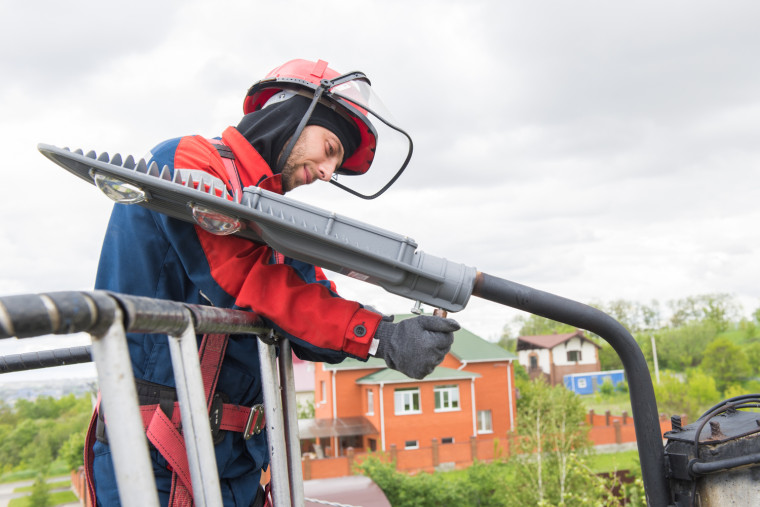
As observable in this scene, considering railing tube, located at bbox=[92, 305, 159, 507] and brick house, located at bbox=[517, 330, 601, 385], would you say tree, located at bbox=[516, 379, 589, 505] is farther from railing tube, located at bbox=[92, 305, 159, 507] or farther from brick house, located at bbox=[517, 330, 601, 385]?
brick house, located at bbox=[517, 330, 601, 385]

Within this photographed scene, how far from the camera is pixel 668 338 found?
63719mm

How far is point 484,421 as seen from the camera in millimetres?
33906

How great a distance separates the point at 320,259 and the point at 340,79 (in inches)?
38.8

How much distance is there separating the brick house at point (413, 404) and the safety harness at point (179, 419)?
93.9 ft

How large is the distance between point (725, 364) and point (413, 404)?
3222cm

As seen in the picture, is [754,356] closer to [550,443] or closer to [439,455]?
[439,455]

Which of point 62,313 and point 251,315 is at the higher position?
point 251,315

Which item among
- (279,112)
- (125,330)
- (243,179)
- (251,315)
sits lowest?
(125,330)

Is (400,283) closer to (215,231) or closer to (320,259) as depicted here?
(320,259)

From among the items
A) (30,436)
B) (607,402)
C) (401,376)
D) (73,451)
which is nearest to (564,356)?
(607,402)

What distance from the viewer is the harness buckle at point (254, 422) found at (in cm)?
204

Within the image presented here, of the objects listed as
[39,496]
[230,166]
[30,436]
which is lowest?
[39,496]

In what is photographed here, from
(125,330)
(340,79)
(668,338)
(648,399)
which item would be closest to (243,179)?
(340,79)

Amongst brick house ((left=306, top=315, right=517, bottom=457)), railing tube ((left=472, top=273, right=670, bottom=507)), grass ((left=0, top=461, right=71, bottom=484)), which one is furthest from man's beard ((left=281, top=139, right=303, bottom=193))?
grass ((left=0, top=461, right=71, bottom=484))
